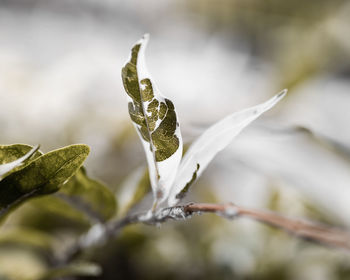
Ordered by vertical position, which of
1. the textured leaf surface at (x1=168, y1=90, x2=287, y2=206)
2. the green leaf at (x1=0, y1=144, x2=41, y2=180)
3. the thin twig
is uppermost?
the green leaf at (x1=0, y1=144, x2=41, y2=180)

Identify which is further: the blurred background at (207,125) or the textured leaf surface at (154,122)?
the blurred background at (207,125)

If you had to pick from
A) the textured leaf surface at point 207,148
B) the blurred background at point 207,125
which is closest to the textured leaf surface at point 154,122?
the textured leaf surface at point 207,148

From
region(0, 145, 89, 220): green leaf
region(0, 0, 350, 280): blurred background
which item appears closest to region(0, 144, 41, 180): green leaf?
region(0, 145, 89, 220): green leaf

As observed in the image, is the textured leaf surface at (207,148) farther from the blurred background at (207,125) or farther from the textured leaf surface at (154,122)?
the blurred background at (207,125)

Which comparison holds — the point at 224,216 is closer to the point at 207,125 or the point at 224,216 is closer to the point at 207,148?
the point at 207,148

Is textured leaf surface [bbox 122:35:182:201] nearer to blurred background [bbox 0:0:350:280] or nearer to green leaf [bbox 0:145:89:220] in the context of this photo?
green leaf [bbox 0:145:89:220]

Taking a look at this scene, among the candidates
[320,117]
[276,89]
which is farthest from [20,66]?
[320,117]

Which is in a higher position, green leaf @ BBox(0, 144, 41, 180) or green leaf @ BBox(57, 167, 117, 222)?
green leaf @ BBox(0, 144, 41, 180)
